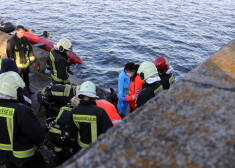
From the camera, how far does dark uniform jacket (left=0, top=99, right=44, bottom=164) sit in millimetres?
2902

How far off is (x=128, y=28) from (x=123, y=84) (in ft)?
43.8

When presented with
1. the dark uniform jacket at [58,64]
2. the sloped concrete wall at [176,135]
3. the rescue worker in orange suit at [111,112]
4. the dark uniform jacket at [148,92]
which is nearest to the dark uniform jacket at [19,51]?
the dark uniform jacket at [58,64]

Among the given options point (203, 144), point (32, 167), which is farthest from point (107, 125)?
point (203, 144)

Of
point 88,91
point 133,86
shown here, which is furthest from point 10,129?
point 133,86

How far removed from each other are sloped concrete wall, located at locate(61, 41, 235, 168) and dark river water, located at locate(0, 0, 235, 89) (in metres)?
9.88

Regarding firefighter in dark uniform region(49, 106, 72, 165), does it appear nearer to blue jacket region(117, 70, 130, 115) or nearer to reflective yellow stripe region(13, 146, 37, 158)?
reflective yellow stripe region(13, 146, 37, 158)

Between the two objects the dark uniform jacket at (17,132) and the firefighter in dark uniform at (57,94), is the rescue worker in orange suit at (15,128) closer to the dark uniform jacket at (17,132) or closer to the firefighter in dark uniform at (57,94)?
the dark uniform jacket at (17,132)

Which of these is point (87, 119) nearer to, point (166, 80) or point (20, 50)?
point (166, 80)

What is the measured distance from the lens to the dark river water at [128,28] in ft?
44.6

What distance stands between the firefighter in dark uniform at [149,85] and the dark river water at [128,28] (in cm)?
698

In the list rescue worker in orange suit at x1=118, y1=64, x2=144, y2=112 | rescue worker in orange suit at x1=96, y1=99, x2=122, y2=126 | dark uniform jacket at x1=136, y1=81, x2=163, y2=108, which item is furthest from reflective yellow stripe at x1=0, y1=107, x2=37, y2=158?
rescue worker in orange suit at x1=118, y1=64, x2=144, y2=112

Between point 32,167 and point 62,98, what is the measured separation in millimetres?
1645

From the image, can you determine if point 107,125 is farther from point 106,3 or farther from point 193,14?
point 106,3

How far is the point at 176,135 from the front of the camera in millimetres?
1015
